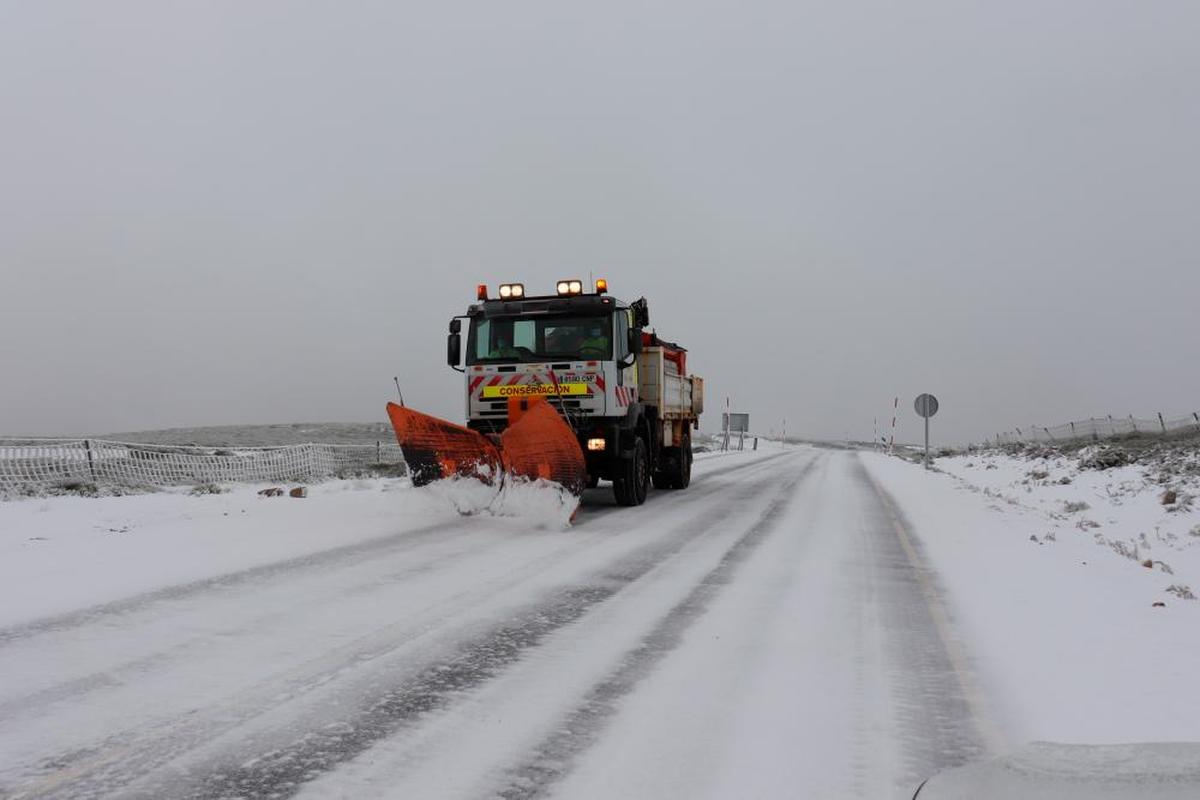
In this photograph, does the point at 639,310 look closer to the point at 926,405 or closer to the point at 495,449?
the point at 495,449

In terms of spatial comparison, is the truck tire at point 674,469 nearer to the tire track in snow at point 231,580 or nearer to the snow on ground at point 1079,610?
the snow on ground at point 1079,610

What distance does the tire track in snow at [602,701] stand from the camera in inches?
115

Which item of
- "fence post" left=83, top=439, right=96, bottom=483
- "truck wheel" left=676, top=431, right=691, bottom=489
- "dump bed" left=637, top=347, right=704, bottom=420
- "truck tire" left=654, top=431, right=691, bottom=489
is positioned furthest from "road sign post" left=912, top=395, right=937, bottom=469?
"fence post" left=83, top=439, right=96, bottom=483

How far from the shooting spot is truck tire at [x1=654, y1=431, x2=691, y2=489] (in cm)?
1580

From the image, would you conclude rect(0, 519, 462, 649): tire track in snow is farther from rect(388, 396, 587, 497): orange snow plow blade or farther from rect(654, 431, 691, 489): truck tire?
rect(654, 431, 691, 489): truck tire

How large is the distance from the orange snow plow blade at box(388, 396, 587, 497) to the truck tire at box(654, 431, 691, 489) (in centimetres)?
532

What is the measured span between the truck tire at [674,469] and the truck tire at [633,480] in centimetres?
262

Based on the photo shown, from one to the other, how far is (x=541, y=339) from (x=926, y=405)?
18684 millimetres

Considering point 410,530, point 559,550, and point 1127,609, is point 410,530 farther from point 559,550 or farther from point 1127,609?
point 1127,609

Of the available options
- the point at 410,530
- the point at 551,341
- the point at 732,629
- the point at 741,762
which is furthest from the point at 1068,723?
the point at 551,341

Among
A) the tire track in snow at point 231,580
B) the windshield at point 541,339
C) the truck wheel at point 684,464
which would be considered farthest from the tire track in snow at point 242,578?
the truck wheel at point 684,464

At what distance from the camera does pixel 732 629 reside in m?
5.11

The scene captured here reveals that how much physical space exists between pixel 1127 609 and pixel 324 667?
5537 mm

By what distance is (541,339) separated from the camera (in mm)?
11891
